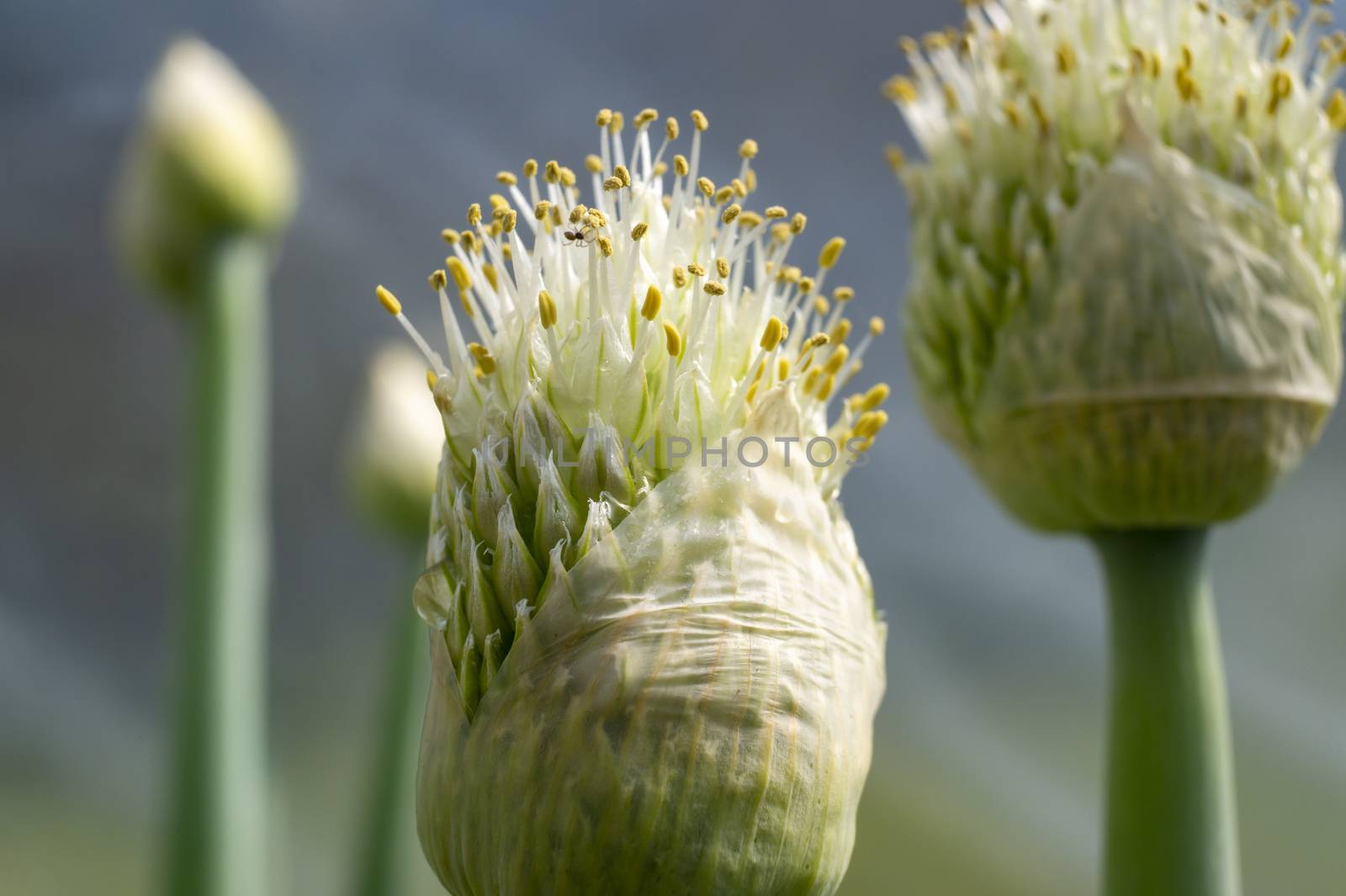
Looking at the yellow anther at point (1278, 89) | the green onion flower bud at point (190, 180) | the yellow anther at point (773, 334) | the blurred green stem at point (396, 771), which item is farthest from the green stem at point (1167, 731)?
the green onion flower bud at point (190, 180)

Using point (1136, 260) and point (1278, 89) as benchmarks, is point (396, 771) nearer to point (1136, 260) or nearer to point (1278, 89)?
point (1136, 260)

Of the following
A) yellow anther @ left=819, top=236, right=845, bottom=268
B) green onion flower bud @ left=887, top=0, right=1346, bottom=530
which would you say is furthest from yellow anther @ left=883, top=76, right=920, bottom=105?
yellow anther @ left=819, top=236, right=845, bottom=268

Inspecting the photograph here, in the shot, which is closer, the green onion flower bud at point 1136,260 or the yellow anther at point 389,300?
the yellow anther at point 389,300

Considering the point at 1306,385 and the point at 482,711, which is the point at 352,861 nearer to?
the point at 482,711

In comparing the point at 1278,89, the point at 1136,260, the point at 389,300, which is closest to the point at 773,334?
the point at 389,300

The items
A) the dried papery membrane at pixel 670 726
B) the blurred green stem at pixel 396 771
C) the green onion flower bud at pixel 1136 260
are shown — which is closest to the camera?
the dried papery membrane at pixel 670 726

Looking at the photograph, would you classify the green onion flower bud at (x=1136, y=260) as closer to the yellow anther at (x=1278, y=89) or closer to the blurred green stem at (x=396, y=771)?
the yellow anther at (x=1278, y=89)
